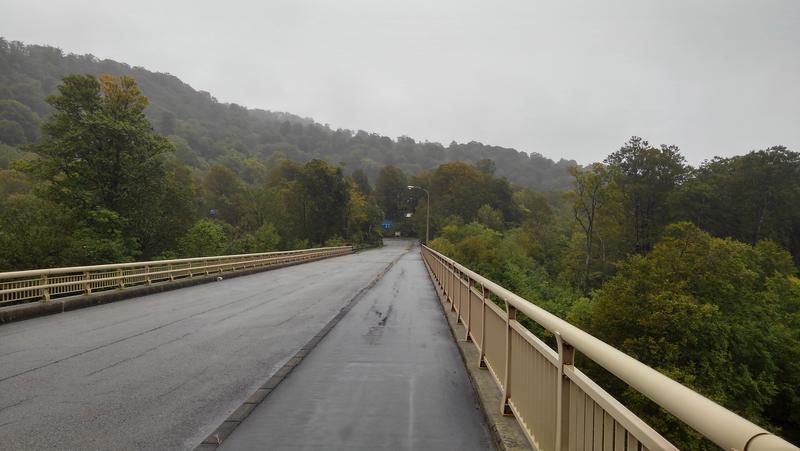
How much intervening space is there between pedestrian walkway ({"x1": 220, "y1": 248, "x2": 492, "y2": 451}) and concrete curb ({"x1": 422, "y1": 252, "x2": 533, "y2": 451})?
12cm

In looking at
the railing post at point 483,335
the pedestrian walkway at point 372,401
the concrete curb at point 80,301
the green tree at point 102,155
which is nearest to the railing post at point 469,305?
the pedestrian walkway at point 372,401

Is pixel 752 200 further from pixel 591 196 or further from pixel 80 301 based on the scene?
pixel 80 301

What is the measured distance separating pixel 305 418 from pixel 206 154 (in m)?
154

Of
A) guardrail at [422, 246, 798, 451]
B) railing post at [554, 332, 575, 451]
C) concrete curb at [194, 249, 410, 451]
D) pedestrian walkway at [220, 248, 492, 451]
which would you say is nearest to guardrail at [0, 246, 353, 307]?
concrete curb at [194, 249, 410, 451]

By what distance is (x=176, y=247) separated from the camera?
4406 cm

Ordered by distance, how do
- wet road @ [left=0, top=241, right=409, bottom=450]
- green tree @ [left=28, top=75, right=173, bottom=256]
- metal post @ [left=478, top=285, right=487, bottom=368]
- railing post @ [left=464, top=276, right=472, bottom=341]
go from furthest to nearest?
green tree @ [left=28, top=75, right=173, bottom=256]
railing post @ [left=464, top=276, right=472, bottom=341]
metal post @ [left=478, top=285, right=487, bottom=368]
wet road @ [left=0, top=241, right=409, bottom=450]

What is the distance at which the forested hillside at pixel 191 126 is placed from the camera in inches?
4136

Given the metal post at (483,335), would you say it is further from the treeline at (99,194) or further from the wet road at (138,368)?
the treeline at (99,194)

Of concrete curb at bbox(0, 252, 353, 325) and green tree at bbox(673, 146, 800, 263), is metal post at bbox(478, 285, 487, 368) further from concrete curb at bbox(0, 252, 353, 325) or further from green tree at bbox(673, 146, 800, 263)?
green tree at bbox(673, 146, 800, 263)

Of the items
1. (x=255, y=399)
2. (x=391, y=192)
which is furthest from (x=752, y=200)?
(x=391, y=192)

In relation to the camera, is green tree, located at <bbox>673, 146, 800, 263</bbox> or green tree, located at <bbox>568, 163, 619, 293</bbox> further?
green tree, located at <bbox>673, 146, 800, 263</bbox>

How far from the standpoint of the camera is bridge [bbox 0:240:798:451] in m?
2.69

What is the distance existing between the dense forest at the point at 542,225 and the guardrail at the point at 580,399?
983 centimetres

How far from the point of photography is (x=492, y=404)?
511cm
